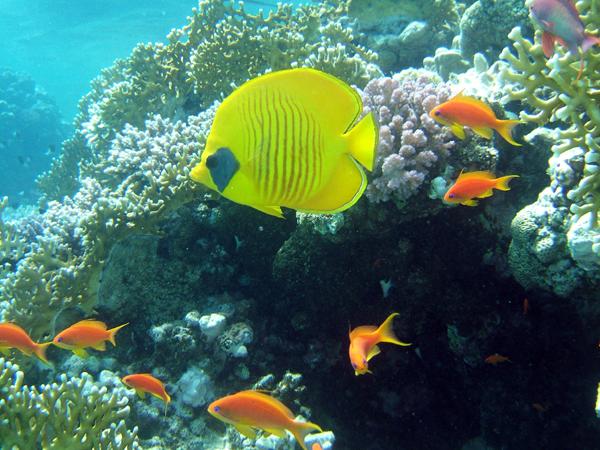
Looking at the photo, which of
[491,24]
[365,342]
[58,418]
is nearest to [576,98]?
[365,342]

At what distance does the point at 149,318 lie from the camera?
→ 14.5 feet

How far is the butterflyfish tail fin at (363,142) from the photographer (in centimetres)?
138

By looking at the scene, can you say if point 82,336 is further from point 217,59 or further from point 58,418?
point 217,59

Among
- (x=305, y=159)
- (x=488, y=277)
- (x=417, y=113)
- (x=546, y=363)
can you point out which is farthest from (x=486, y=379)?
(x=305, y=159)

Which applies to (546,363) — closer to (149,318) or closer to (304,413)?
(304,413)

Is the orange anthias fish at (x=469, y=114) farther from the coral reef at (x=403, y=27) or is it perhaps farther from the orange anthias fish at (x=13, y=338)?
the coral reef at (x=403, y=27)

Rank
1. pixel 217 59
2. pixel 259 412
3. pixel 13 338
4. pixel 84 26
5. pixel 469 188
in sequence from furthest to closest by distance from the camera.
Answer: pixel 84 26 → pixel 217 59 → pixel 13 338 → pixel 469 188 → pixel 259 412

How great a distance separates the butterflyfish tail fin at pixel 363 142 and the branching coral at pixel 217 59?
12.9 feet

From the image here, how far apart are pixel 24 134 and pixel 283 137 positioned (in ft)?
91.3

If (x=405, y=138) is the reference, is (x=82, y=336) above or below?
below

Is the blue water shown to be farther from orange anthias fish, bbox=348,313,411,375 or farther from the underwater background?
orange anthias fish, bbox=348,313,411,375

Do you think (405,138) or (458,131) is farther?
(405,138)

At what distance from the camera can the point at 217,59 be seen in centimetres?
622

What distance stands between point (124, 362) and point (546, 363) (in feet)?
14.2
